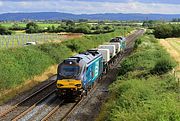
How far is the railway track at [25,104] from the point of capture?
24159 millimetres

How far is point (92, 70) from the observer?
102 ft

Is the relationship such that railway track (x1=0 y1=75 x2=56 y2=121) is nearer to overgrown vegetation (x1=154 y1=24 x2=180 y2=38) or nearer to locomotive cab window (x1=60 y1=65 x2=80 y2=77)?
locomotive cab window (x1=60 y1=65 x2=80 y2=77)

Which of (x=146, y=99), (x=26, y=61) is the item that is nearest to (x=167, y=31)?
(x=26, y=61)

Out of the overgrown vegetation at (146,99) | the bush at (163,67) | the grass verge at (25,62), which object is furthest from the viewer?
the grass verge at (25,62)

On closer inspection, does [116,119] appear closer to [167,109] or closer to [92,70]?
[167,109]

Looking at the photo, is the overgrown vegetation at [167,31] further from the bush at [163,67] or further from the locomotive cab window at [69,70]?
the locomotive cab window at [69,70]

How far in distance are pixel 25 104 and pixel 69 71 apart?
413 centimetres

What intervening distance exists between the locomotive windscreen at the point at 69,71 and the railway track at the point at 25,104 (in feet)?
10.6

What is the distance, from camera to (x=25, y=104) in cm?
2747

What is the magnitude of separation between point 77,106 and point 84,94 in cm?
286

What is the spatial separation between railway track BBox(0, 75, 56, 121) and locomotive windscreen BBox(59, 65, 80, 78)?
3246mm

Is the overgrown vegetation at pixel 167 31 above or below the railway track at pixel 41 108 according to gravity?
below

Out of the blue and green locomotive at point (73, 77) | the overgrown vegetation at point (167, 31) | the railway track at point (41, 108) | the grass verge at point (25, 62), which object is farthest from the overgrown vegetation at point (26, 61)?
the overgrown vegetation at point (167, 31)

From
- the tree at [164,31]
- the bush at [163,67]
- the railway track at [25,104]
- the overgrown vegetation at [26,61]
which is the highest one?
the bush at [163,67]
